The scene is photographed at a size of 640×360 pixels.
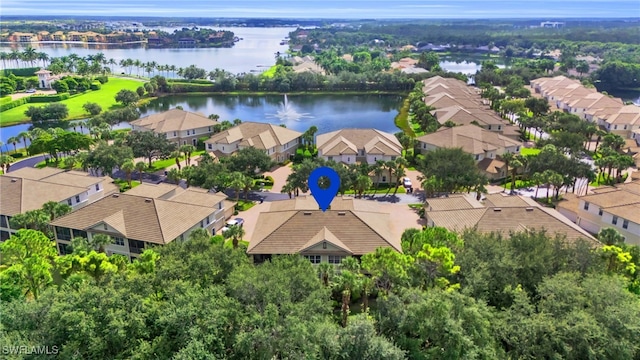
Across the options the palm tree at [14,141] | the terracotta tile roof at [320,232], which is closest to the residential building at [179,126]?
the palm tree at [14,141]

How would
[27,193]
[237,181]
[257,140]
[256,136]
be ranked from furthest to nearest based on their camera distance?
[256,136] → [257,140] → [237,181] → [27,193]

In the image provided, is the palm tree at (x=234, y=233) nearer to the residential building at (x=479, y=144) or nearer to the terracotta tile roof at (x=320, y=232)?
the terracotta tile roof at (x=320, y=232)

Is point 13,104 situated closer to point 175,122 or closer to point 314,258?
point 175,122

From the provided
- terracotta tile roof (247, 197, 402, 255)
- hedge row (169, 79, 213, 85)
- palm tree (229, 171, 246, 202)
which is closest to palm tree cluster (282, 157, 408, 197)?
palm tree (229, 171, 246, 202)

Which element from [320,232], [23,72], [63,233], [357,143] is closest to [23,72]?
[23,72]

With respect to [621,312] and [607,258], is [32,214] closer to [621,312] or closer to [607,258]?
[621,312]
